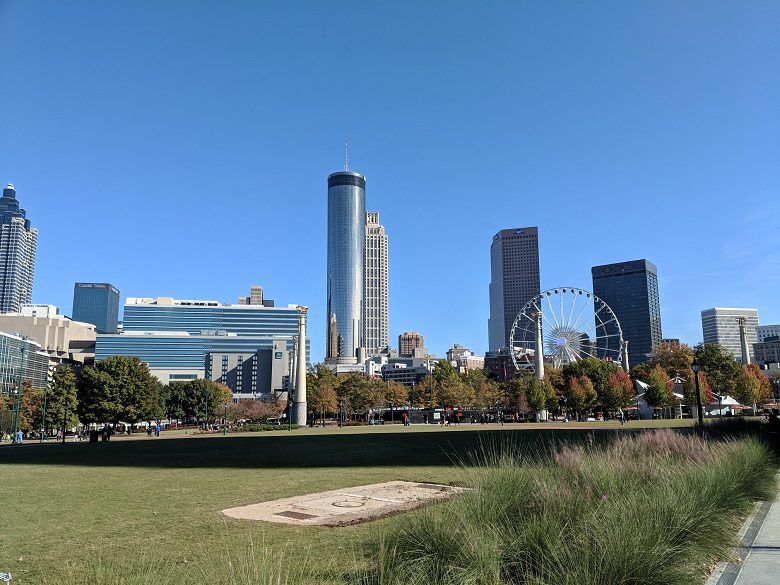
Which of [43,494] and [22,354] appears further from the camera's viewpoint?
[22,354]

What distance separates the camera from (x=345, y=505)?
12.8 m

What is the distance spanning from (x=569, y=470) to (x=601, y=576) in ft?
14.9

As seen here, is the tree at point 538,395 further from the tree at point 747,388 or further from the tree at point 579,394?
the tree at point 747,388

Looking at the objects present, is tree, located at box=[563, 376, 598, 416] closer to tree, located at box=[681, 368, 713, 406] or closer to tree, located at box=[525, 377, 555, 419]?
tree, located at box=[525, 377, 555, 419]

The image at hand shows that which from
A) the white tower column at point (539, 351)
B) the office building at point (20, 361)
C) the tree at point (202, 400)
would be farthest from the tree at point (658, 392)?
the office building at point (20, 361)

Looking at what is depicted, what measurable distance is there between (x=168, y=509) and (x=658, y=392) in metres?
85.7

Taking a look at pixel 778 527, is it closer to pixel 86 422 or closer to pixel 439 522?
pixel 439 522

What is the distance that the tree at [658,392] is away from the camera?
86.1 m

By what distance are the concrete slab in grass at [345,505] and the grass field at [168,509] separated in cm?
61

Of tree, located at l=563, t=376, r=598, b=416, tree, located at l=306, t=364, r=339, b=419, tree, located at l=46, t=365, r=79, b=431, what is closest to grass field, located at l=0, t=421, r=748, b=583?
tree, located at l=46, t=365, r=79, b=431

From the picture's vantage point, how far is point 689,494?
8.88m

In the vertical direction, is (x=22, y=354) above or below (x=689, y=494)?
above

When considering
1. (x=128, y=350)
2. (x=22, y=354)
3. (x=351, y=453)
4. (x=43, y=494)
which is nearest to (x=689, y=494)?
(x=43, y=494)

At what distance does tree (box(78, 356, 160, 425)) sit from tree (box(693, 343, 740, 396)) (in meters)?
85.0
